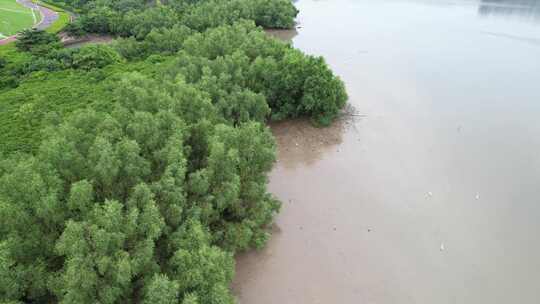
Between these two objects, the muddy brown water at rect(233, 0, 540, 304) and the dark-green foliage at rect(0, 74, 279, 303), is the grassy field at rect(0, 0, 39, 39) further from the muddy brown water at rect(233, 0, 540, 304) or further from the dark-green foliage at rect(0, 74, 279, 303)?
the muddy brown water at rect(233, 0, 540, 304)

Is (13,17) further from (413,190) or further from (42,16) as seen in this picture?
(413,190)

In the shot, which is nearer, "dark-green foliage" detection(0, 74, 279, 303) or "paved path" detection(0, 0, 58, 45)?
"dark-green foliage" detection(0, 74, 279, 303)

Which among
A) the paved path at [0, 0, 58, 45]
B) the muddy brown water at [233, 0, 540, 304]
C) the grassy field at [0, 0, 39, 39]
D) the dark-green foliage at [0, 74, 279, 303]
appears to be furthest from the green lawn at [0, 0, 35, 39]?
the muddy brown water at [233, 0, 540, 304]

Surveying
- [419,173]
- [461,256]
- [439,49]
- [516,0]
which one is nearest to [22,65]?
[419,173]

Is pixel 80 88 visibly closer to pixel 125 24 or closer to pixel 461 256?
pixel 125 24

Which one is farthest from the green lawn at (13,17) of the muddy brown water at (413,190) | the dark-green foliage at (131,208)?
the muddy brown water at (413,190)

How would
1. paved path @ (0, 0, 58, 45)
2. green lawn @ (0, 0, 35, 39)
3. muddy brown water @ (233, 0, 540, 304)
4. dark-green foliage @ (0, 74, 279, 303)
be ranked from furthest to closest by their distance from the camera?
green lawn @ (0, 0, 35, 39), paved path @ (0, 0, 58, 45), muddy brown water @ (233, 0, 540, 304), dark-green foliage @ (0, 74, 279, 303)

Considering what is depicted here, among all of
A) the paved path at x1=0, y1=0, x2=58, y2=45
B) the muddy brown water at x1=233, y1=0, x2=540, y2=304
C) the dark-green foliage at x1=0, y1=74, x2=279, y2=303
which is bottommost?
the muddy brown water at x1=233, y1=0, x2=540, y2=304

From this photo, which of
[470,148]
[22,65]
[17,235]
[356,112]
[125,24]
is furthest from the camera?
[125,24]
